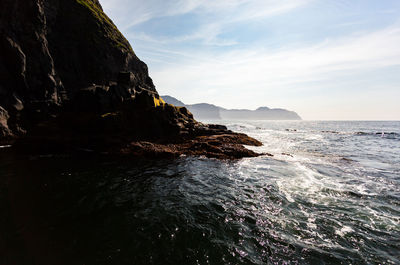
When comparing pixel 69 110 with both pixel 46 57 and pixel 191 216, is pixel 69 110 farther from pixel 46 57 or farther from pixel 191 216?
pixel 46 57

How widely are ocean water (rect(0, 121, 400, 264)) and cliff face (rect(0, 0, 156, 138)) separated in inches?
773

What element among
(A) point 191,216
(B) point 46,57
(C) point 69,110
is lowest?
(A) point 191,216

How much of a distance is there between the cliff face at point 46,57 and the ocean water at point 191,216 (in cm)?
1962

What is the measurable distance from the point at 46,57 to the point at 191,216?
47.4 meters

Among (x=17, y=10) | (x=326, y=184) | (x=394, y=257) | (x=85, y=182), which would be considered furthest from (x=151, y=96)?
(x=17, y=10)

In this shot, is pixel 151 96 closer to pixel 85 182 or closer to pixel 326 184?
pixel 85 182

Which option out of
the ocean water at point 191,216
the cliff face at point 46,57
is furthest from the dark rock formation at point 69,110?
the ocean water at point 191,216

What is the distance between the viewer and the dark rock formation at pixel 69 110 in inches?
784

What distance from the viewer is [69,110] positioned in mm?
22688

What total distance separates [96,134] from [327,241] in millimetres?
22837

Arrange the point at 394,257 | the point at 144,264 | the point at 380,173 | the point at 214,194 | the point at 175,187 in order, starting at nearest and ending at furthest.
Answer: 1. the point at 144,264
2. the point at 394,257
3. the point at 214,194
4. the point at 175,187
5. the point at 380,173

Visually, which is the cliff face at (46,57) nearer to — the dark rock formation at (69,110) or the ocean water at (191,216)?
the dark rock formation at (69,110)

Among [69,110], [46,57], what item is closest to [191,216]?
[69,110]

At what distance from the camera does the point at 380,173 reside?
16203 mm
